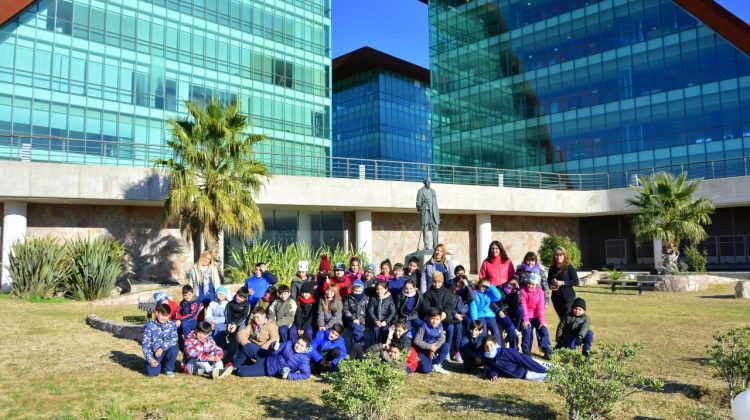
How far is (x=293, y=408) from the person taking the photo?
650 centimetres

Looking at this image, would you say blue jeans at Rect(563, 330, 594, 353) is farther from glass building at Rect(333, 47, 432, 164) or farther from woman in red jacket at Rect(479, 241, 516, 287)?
glass building at Rect(333, 47, 432, 164)

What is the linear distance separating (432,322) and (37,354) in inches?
256

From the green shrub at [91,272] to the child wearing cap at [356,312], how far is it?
38.8 ft

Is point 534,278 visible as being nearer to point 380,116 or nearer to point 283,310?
point 283,310

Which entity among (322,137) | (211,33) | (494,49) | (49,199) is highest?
(494,49)

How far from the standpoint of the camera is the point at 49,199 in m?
21.4

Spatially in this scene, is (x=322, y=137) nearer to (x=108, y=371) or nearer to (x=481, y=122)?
(x=481, y=122)

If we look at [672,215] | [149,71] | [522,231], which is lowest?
[522,231]

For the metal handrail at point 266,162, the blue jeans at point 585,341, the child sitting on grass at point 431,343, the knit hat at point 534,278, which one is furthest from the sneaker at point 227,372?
the metal handrail at point 266,162

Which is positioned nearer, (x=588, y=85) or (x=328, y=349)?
(x=328, y=349)

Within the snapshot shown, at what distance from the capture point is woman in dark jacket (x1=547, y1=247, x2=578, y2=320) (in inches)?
367

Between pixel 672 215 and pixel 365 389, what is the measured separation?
73.3 ft

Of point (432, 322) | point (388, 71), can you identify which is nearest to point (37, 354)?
point (432, 322)

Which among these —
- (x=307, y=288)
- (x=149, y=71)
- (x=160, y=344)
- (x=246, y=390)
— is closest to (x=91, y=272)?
(x=160, y=344)
